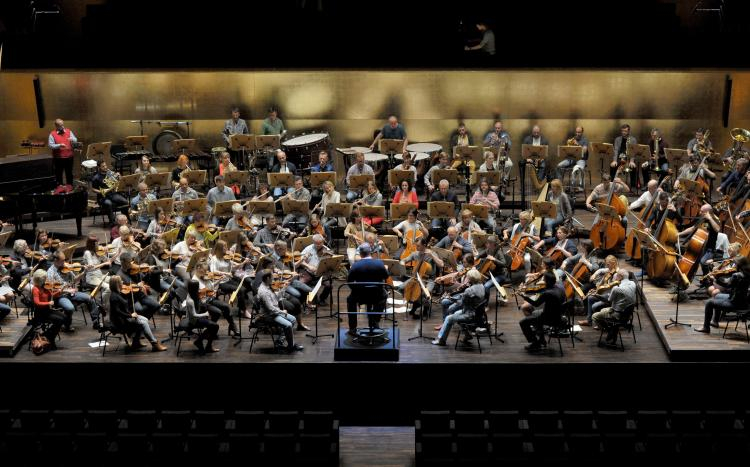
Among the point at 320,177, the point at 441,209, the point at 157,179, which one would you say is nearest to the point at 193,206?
the point at 157,179

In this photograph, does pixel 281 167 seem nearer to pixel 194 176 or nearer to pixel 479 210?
pixel 194 176

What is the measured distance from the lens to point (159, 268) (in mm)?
13805

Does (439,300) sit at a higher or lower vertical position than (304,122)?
lower

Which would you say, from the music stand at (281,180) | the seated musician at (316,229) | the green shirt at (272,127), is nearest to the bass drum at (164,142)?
the green shirt at (272,127)

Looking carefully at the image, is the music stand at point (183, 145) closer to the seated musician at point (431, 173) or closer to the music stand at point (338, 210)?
the music stand at point (338, 210)

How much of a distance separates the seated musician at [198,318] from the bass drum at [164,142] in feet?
26.4

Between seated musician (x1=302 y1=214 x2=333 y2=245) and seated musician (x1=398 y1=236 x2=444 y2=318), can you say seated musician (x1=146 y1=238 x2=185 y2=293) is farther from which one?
seated musician (x1=398 y1=236 x2=444 y2=318)

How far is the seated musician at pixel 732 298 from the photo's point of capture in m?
12.3

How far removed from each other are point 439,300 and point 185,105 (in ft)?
29.2

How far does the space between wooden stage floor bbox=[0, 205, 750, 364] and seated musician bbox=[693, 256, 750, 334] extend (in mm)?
199

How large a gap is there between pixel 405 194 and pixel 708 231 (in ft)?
15.1
